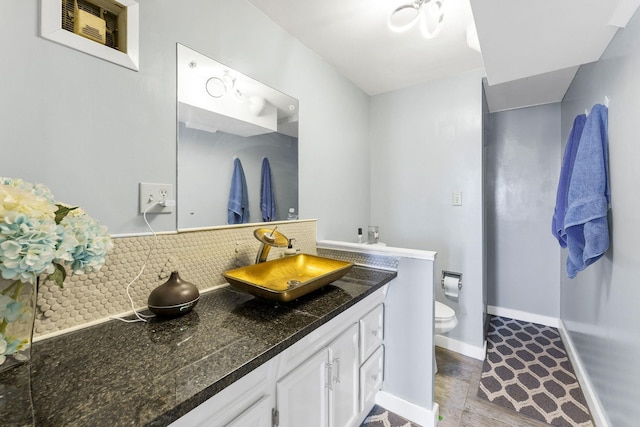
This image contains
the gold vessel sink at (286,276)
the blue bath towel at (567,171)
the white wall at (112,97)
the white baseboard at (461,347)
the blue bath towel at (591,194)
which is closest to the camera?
the white wall at (112,97)

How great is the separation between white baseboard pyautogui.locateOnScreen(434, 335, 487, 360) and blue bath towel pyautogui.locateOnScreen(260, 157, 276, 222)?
1758 millimetres

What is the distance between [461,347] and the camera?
2.26 meters

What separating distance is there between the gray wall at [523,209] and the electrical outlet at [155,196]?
3.16 metres

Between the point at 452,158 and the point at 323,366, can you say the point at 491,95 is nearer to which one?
the point at 452,158

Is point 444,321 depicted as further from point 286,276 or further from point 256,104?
point 256,104

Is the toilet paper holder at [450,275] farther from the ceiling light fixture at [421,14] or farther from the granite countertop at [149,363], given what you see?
the ceiling light fixture at [421,14]

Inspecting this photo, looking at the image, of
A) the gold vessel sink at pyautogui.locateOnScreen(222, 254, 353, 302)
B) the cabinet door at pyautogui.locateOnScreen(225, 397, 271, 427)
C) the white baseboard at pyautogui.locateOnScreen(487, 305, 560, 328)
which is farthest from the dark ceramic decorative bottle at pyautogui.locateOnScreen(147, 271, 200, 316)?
the white baseboard at pyautogui.locateOnScreen(487, 305, 560, 328)

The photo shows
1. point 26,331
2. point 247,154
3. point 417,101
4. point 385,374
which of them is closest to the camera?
point 26,331

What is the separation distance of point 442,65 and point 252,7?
58.7 inches

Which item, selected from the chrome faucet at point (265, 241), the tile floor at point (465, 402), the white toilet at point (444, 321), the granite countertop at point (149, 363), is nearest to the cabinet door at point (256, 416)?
the granite countertop at point (149, 363)

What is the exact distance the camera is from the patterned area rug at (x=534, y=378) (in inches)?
63.6

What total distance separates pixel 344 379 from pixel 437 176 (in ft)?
6.04

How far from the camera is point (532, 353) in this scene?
2.25 metres

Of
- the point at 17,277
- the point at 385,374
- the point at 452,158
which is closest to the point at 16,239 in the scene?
the point at 17,277
